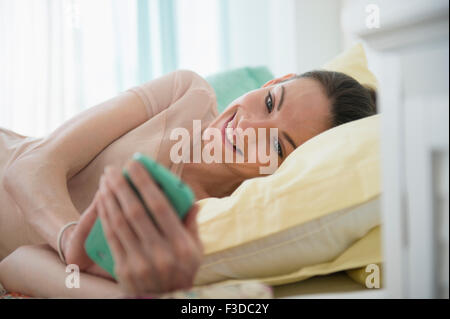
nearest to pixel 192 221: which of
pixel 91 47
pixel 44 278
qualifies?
pixel 44 278

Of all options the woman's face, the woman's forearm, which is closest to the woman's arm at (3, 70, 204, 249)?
the woman's forearm

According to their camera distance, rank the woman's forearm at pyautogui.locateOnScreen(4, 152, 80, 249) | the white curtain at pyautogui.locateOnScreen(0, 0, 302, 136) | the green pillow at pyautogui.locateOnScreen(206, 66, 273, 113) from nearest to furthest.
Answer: the woman's forearm at pyautogui.locateOnScreen(4, 152, 80, 249) → the green pillow at pyautogui.locateOnScreen(206, 66, 273, 113) → the white curtain at pyautogui.locateOnScreen(0, 0, 302, 136)

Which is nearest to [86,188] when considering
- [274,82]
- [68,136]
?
[68,136]

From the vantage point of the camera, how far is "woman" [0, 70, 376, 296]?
759mm

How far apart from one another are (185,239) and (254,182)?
29 centimetres

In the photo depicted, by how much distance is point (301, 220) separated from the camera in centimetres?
61

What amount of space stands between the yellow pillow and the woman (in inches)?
6.8

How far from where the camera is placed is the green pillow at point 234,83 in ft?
4.82

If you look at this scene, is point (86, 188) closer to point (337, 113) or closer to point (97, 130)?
point (97, 130)

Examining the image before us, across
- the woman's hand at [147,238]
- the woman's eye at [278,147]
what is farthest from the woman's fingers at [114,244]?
the woman's eye at [278,147]

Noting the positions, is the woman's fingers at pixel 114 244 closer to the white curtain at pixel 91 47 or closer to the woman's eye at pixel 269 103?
the woman's eye at pixel 269 103

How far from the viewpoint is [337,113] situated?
0.96 metres

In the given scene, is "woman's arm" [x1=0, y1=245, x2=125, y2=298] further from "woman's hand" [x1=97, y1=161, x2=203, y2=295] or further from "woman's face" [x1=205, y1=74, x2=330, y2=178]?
"woman's face" [x1=205, y1=74, x2=330, y2=178]

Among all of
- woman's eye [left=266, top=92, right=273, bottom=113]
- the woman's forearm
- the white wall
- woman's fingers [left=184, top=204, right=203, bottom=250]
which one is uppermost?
the white wall
